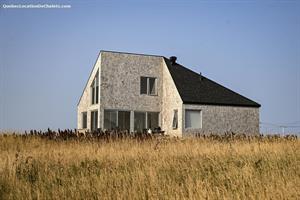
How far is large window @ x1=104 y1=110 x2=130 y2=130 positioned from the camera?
2347 centimetres

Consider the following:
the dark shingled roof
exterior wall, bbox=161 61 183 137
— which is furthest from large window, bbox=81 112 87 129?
the dark shingled roof

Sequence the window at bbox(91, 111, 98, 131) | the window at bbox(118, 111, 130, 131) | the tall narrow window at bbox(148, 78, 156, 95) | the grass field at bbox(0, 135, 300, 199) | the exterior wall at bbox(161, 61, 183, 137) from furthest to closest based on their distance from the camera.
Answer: the tall narrow window at bbox(148, 78, 156, 95)
the window at bbox(91, 111, 98, 131)
the window at bbox(118, 111, 130, 131)
the exterior wall at bbox(161, 61, 183, 137)
the grass field at bbox(0, 135, 300, 199)

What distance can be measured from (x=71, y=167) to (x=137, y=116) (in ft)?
47.0

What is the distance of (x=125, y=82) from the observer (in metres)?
24.1

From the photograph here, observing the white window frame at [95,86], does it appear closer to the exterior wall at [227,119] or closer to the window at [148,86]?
the window at [148,86]

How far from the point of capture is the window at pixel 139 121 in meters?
24.2

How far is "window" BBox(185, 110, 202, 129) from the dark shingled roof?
609 mm

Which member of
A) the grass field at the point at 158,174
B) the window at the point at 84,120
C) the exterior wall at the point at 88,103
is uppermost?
the exterior wall at the point at 88,103

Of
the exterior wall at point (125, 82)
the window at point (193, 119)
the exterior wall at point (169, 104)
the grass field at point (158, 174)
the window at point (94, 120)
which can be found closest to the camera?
the grass field at point (158, 174)

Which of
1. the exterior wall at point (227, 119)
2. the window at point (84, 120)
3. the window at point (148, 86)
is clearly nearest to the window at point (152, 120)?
the window at point (148, 86)

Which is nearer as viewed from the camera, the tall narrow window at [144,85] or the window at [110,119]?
the window at [110,119]

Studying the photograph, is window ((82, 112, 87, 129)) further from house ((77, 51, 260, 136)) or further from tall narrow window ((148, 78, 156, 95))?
tall narrow window ((148, 78, 156, 95))

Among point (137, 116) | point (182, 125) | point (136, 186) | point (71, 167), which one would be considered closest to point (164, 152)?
point (71, 167)

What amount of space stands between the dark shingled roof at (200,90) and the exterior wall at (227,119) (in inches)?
12.0
